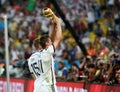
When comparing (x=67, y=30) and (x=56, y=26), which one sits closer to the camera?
(x=56, y=26)

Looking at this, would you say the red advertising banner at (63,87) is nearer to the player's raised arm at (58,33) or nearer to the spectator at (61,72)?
the spectator at (61,72)

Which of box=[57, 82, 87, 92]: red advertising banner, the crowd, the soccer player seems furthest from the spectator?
the soccer player

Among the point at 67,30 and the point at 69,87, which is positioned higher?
the point at 67,30

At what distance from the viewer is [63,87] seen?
11375mm

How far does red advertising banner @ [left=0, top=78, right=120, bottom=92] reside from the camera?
33.7 ft

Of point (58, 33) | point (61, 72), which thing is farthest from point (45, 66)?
point (61, 72)

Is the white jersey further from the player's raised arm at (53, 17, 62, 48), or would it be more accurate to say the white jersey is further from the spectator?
the spectator

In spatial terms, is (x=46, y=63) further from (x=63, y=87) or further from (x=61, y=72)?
(x=61, y=72)

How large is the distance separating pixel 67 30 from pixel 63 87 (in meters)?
6.28

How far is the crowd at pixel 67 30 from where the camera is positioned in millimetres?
15273

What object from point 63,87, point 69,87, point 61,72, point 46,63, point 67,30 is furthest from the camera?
point 67,30

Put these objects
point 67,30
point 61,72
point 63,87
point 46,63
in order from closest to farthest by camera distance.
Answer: point 46,63 → point 63,87 → point 61,72 → point 67,30

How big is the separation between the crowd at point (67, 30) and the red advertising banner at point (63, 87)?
38.5 inches

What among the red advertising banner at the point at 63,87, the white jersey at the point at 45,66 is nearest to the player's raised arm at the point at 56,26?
the white jersey at the point at 45,66
